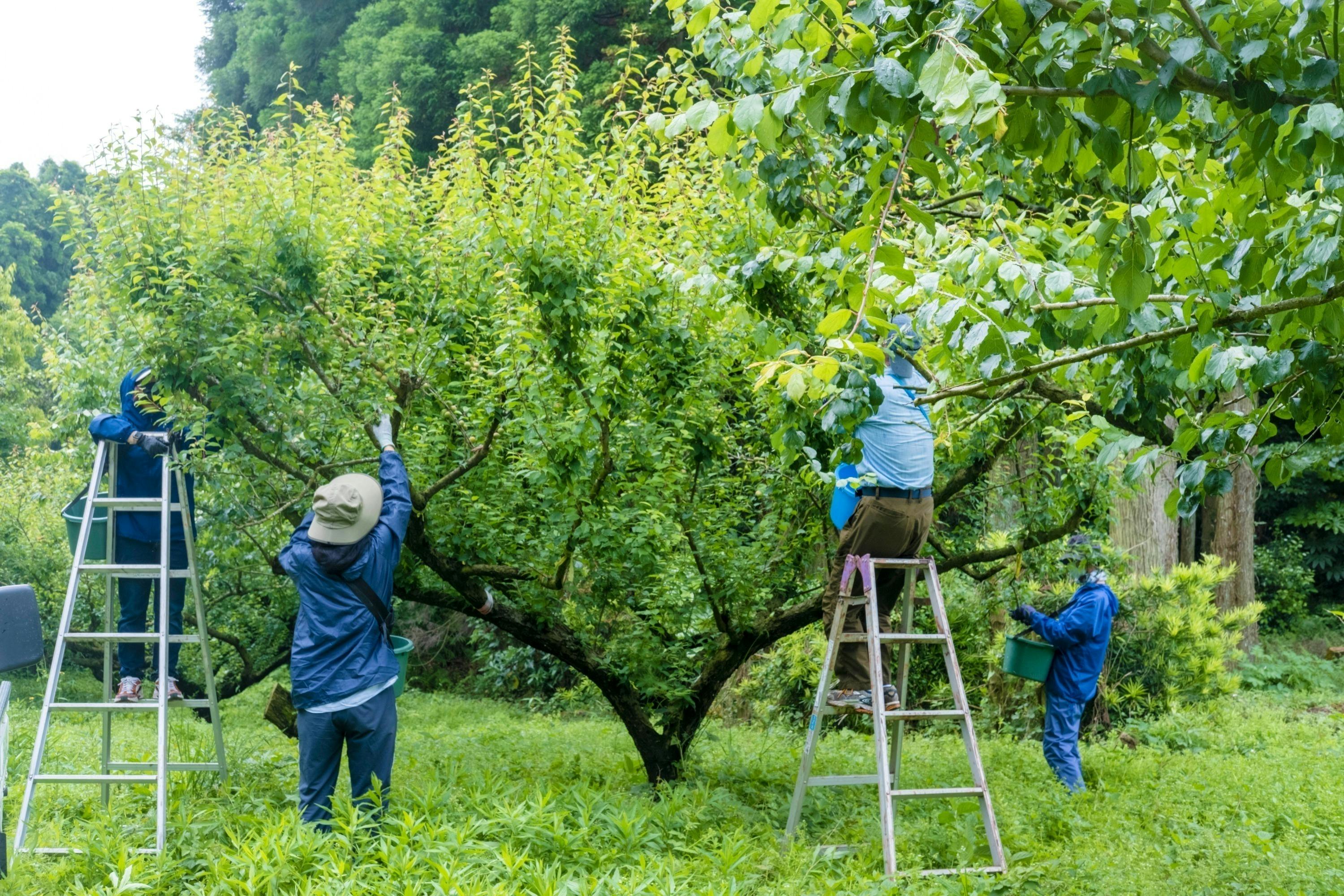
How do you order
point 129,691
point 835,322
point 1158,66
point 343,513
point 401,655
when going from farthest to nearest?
point 401,655 → point 129,691 → point 343,513 → point 1158,66 → point 835,322

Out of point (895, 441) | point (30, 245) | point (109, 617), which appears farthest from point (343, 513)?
point (30, 245)

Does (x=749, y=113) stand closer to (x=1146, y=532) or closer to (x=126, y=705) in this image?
(x=126, y=705)

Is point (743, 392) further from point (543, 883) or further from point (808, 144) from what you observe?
point (543, 883)

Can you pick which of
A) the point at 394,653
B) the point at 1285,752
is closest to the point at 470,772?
the point at 394,653

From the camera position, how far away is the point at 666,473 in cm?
702

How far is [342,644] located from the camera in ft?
18.0

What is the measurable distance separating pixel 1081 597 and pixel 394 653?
5.06 metres

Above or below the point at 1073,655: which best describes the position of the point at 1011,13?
above

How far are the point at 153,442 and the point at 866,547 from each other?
401 cm

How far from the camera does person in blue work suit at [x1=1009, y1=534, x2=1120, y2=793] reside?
8.09 meters

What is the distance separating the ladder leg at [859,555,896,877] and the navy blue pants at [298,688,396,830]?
2.42m

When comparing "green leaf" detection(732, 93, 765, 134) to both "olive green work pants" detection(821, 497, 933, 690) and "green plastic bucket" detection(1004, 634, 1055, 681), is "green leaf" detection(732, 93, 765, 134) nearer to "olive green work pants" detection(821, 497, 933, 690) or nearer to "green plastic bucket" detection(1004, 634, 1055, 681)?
"olive green work pants" detection(821, 497, 933, 690)

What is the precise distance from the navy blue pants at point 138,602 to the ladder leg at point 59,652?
423 mm

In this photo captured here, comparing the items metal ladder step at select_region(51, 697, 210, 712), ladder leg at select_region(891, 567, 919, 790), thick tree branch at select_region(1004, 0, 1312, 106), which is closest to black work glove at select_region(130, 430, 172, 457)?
metal ladder step at select_region(51, 697, 210, 712)
